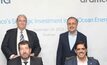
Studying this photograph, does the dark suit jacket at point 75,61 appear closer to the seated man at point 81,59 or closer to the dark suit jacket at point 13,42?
the seated man at point 81,59

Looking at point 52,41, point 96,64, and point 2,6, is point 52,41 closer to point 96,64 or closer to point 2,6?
point 2,6

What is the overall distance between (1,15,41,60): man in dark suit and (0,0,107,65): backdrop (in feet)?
1.20

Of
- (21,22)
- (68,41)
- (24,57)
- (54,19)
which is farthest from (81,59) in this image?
(54,19)

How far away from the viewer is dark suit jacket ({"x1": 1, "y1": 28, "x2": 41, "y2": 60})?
207 inches

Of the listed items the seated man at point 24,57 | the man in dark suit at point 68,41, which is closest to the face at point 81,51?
the seated man at point 24,57

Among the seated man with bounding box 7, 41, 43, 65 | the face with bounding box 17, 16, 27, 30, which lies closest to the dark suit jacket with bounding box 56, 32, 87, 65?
the face with bounding box 17, 16, 27, 30

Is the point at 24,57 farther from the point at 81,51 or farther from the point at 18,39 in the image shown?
the point at 18,39

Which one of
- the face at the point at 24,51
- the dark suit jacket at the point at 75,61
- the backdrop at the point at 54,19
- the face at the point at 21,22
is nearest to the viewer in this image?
the face at the point at 24,51

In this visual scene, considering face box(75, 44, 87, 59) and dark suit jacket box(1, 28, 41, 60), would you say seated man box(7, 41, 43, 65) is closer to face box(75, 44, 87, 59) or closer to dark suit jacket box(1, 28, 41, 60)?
face box(75, 44, 87, 59)

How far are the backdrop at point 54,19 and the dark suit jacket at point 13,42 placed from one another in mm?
366

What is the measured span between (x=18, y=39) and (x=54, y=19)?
2.86ft

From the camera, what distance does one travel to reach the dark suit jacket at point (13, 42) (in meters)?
5.26

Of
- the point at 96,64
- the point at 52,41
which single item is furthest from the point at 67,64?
the point at 52,41

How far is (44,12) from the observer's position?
19.1 feet
